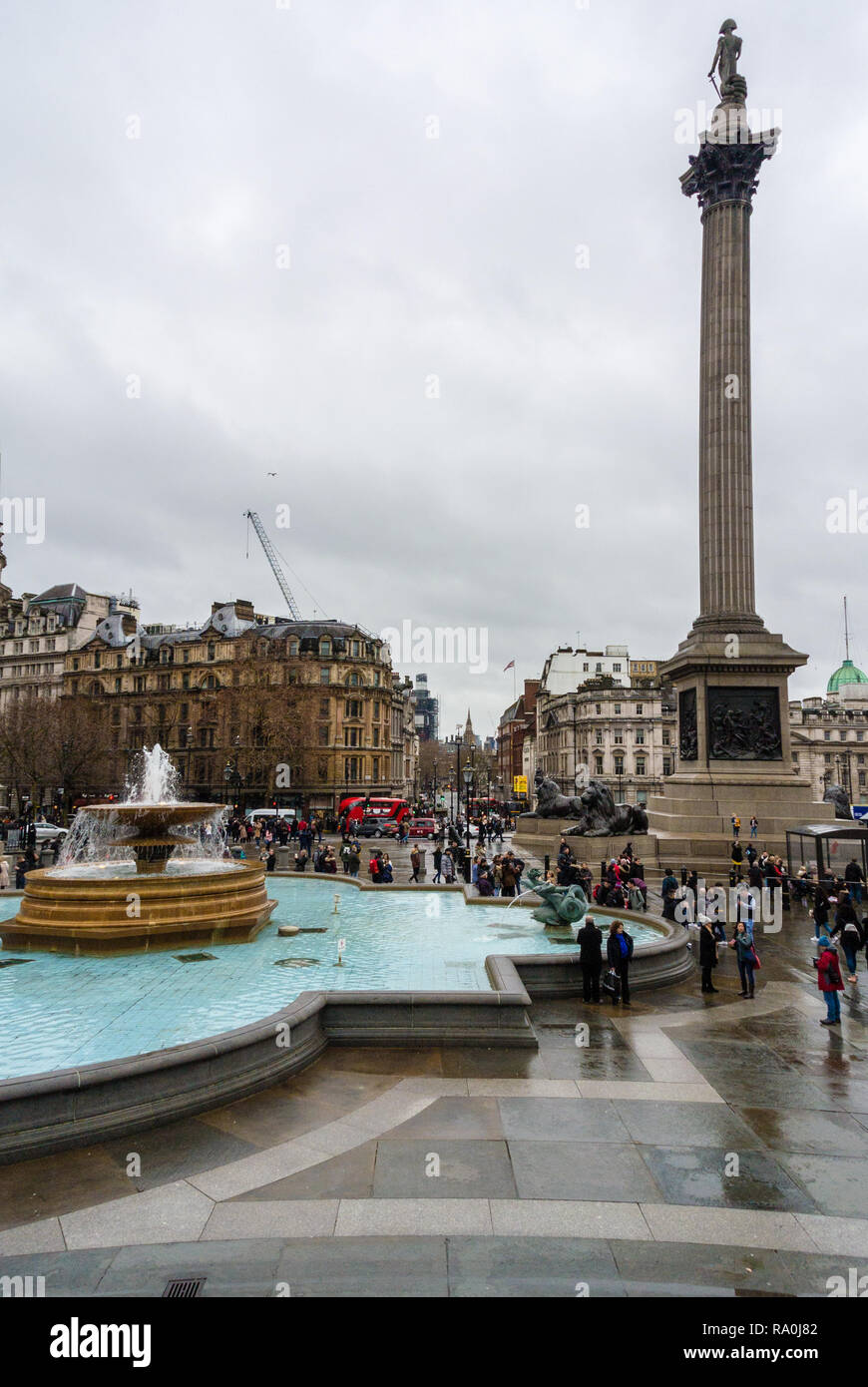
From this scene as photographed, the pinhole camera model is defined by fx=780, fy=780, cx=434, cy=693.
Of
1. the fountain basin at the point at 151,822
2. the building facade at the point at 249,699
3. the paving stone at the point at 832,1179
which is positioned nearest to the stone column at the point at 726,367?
the fountain basin at the point at 151,822

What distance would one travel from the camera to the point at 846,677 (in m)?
127

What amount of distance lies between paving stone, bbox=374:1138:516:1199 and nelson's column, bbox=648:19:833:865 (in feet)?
81.5

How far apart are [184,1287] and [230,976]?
25.5 feet

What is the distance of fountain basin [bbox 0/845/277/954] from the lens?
559 inches

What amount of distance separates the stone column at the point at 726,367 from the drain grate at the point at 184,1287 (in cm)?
3301

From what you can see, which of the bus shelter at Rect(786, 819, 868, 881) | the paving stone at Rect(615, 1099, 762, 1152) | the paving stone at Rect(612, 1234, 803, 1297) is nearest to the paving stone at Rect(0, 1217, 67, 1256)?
the paving stone at Rect(612, 1234, 803, 1297)

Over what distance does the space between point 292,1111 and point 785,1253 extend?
4.68 metres

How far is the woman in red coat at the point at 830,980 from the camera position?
1088 centimetres

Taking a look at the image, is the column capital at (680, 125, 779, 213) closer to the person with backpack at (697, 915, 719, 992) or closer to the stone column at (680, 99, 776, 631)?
the stone column at (680, 99, 776, 631)

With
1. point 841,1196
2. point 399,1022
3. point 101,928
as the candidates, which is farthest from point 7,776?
point 841,1196

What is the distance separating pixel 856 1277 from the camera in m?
5.37

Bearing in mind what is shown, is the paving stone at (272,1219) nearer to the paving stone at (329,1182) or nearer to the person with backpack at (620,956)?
the paving stone at (329,1182)

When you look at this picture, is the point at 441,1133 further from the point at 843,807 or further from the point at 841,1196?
the point at 843,807

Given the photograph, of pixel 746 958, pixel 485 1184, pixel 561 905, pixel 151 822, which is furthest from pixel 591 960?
pixel 151 822
